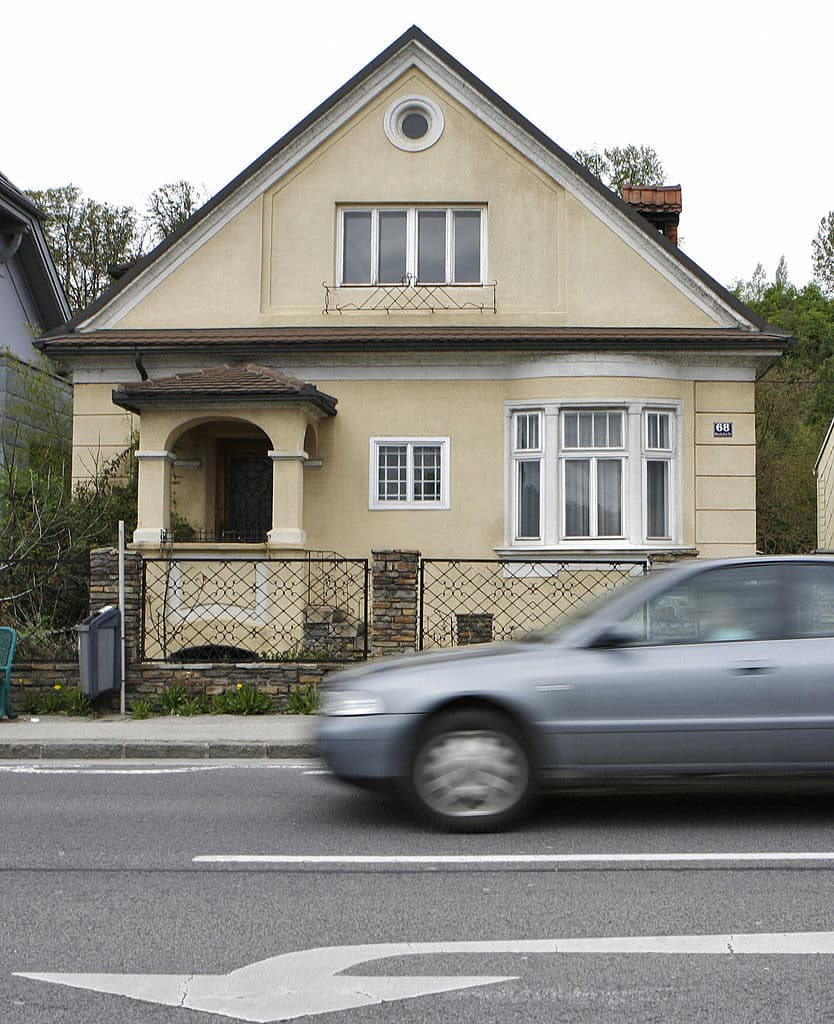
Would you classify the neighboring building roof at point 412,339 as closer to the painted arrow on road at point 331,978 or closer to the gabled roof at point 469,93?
the gabled roof at point 469,93

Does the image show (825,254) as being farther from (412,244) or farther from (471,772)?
(471,772)

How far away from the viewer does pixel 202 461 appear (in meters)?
17.2

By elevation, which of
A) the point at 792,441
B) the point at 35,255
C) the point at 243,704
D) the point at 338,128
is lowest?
the point at 243,704

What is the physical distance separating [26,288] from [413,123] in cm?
1299

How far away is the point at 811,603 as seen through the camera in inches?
278

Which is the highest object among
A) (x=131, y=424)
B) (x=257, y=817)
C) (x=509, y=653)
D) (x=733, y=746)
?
(x=131, y=424)

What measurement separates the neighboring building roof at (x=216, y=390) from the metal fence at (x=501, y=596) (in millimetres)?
2843

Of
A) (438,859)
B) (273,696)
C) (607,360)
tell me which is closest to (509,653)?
(438,859)

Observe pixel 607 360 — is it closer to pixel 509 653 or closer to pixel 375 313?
pixel 375 313

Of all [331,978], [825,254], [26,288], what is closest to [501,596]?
[331,978]

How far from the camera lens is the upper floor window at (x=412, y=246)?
57.2 feet

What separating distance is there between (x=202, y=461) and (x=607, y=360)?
5.89 m

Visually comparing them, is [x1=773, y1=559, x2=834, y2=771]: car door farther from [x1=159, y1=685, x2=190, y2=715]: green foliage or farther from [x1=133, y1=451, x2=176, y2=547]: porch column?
[x1=133, y1=451, x2=176, y2=547]: porch column

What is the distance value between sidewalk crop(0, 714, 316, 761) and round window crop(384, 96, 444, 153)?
954cm
